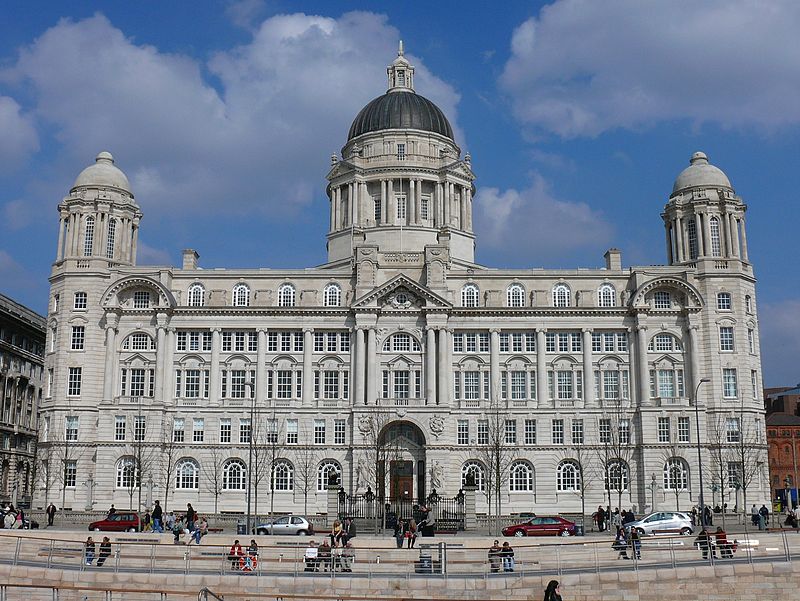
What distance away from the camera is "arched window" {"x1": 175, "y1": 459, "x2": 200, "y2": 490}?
8500 centimetres

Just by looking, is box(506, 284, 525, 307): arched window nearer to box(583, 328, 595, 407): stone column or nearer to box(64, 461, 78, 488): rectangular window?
box(583, 328, 595, 407): stone column

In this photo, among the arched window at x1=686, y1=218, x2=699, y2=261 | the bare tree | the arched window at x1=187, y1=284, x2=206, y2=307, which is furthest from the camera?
the arched window at x1=187, y1=284, x2=206, y2=307

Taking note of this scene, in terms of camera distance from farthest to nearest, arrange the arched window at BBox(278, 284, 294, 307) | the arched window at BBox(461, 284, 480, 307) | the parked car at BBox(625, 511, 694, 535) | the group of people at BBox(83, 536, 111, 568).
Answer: the arched window at BBox(278, 284, 294, 307)
the arched window at BBox(461, 284, 480, 307)
the parked car at BBox(625, 511, 694, 535)
the group of people at BBox(83, 536, 111, 568)

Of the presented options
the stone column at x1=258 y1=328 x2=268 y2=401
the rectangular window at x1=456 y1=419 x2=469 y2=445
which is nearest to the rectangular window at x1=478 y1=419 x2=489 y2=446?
the rectangular window at x1=456 y1=419 x2=469 y2=445

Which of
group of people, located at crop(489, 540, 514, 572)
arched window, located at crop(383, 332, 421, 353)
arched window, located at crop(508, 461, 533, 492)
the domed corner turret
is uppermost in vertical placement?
the domed corner turret

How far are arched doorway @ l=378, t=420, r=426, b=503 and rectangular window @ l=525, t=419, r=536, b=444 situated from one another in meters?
9.05

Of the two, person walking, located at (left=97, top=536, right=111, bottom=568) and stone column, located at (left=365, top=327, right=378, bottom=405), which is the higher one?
stone column, located at (left=365, top=327, right=378, bottom=405)

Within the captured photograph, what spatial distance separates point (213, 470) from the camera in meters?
84.7

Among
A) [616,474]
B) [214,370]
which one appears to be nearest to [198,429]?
[214,370]

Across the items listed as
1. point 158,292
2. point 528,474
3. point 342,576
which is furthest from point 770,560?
point 158,292

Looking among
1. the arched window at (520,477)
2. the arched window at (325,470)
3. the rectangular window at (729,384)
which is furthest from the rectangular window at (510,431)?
the rectangular window at (729,384)

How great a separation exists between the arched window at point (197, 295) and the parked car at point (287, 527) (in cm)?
3250

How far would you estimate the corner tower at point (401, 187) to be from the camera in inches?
4018

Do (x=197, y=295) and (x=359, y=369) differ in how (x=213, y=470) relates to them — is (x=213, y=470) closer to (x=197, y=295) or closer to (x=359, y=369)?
(x=359, y=369)
